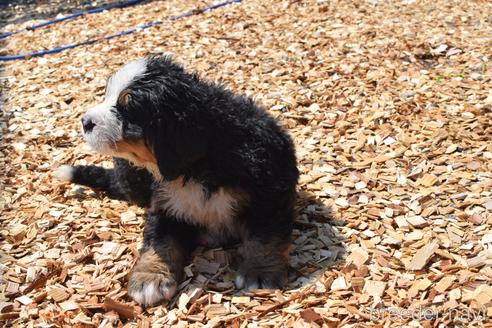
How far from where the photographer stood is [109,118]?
303 cm

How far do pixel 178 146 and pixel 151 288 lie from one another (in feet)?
2.70

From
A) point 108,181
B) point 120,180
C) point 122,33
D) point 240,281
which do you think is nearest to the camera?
point 240,281

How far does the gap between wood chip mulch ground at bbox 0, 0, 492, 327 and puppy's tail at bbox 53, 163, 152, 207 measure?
4.6 inches

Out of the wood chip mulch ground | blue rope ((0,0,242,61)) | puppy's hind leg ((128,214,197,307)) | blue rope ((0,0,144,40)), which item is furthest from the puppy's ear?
blue rope ((0,0,144,40))

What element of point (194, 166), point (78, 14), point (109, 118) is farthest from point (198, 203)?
point (78, 14)

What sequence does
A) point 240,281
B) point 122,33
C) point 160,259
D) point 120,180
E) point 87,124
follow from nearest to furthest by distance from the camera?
point 87,124 → point 240,281 → point 160,259 → point 120,180 → point 122,33

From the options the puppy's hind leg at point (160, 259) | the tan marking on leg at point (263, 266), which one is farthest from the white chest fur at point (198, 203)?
the tan marking on leg at point (263, 266)

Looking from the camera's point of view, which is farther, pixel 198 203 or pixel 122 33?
pixel 122 33

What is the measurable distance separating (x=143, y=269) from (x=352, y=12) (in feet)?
16.4

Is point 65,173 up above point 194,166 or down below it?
below

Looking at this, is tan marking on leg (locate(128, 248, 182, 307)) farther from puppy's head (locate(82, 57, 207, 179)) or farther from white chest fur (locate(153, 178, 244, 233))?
puppy's head (locate(82, 57, 207, 179))

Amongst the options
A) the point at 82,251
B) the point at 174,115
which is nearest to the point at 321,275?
the point at 174,115

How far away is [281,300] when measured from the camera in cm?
304

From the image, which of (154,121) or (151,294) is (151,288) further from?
(154,121)
